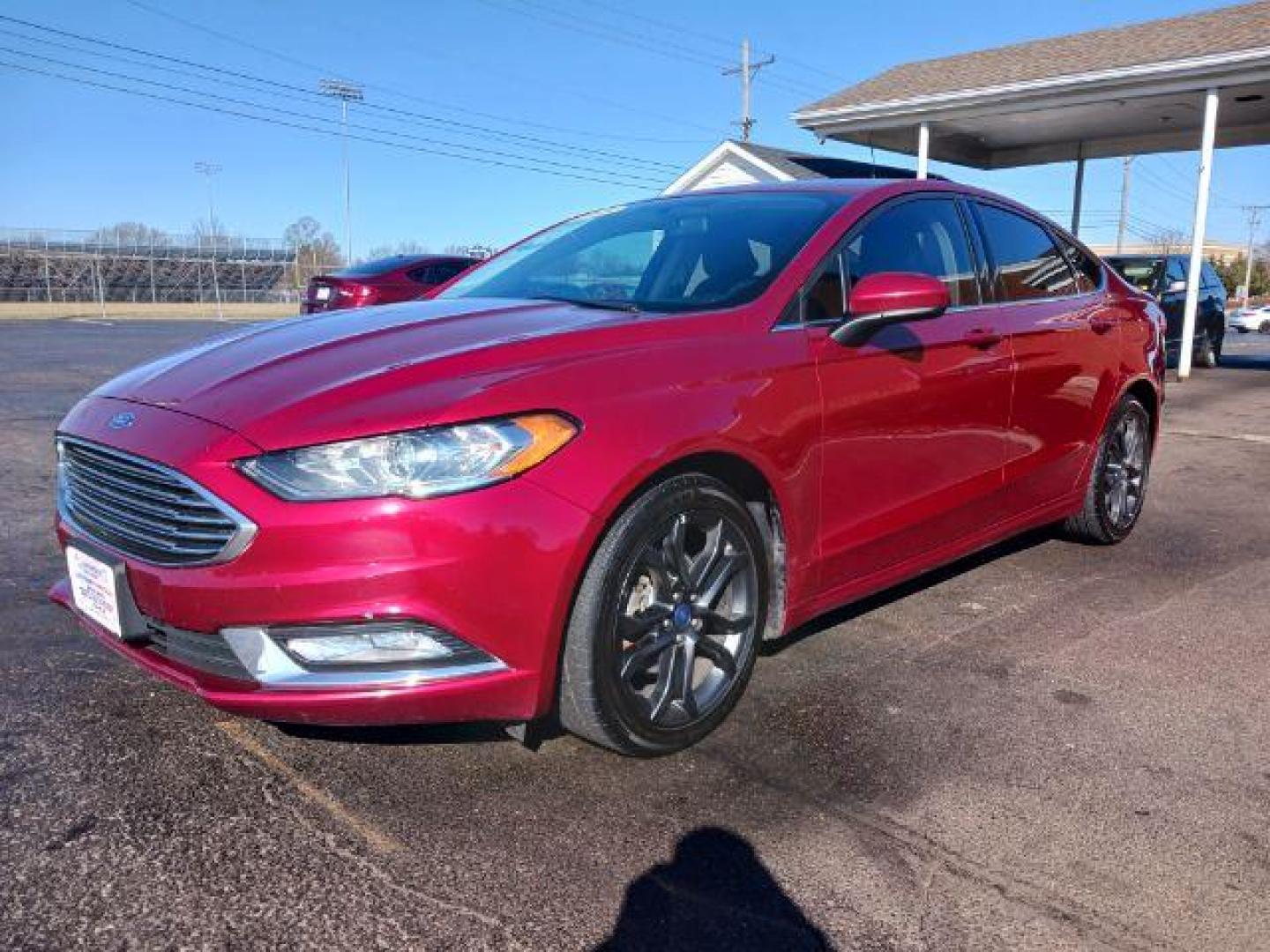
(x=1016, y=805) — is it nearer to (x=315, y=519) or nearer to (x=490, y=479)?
(x=490, y=479)

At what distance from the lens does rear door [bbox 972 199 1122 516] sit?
397 cm

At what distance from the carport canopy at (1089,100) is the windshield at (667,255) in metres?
12.1

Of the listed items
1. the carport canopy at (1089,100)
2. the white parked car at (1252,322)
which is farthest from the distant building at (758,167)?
the white parked car at (1252,322)

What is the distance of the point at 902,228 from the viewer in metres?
3.60

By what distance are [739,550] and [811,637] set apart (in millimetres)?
984

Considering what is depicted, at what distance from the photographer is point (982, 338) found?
146 inches

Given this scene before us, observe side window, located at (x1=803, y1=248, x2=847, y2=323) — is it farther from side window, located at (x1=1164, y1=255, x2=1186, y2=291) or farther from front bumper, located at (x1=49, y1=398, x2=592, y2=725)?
side window, located at (x1=1164, y1=255, x2=1186, y2=291)

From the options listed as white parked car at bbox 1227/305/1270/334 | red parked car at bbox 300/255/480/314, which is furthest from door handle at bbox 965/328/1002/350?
white parked car at bbox 1227/305/1270/334

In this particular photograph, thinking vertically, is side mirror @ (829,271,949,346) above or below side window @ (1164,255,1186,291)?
below

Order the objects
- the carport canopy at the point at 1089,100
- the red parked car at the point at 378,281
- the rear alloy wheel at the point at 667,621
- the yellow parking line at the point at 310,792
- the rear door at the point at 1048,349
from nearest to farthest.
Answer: the yellow parking line at the point at 310,792, the rear alloy wheel at the point at 667,621, the rear door at the point at 1048,349, the red parked car at the point at 378,281, the carport canopy at the point at 1089,100

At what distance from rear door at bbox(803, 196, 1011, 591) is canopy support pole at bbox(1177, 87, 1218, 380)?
37.8 ft

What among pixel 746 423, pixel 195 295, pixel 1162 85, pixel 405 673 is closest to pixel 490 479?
pixel 405 673

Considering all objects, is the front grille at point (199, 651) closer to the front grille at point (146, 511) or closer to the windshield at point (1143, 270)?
the front grille at point (146, 511)

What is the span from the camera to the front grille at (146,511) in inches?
88.8
